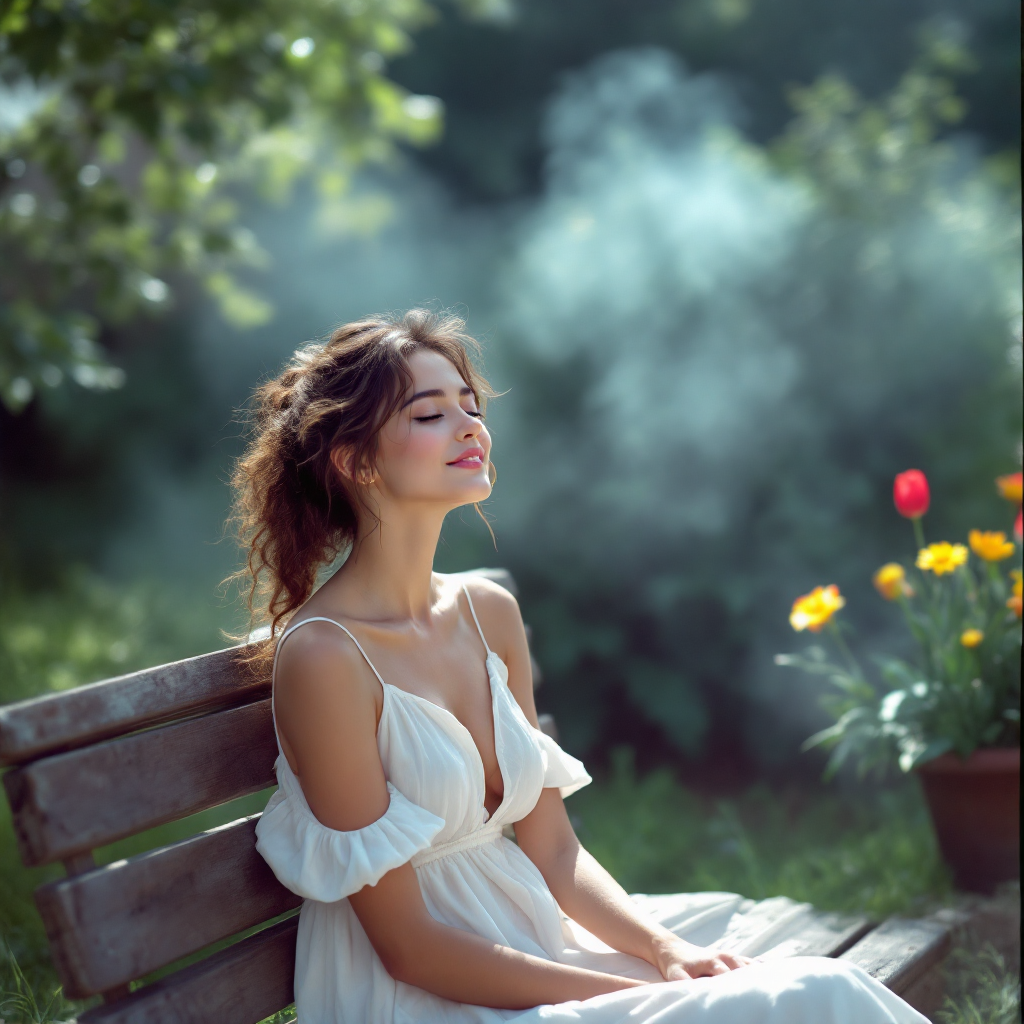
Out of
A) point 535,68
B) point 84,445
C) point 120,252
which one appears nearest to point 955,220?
point 120,252

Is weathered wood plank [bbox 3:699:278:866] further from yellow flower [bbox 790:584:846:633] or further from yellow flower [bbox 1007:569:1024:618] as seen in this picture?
yellow flower [bbox 1007:569:1024:618]

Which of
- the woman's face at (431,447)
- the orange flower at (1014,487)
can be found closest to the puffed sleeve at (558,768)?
the woman's face at (431,447)

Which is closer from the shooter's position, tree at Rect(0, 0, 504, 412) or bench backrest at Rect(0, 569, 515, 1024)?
bench backrest at Rect(0, 569, 515, 1024)

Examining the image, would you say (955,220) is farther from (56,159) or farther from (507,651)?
(56,159)

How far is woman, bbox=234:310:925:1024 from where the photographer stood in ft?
4.89

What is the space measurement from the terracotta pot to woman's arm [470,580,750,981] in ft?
4.32

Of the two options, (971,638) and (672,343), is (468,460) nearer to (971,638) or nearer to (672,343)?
(971,638)

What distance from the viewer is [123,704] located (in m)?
1.50

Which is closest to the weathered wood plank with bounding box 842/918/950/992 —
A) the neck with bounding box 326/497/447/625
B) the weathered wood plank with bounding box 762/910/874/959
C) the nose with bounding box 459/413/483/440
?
the weathered wood plank with bounding box 762/910/874/959

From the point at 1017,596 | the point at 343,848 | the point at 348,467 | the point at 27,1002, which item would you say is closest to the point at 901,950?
the point at 1017,596

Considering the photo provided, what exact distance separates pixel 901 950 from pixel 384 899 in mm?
1259

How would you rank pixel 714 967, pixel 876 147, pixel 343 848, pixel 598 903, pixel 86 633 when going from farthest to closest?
1. pixel 86 633
2. pixel 876 147
3. pixel 598 903
4. pixel 714 967
5. pixel 343 848

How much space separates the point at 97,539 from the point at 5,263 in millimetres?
4622

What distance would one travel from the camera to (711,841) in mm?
3799
